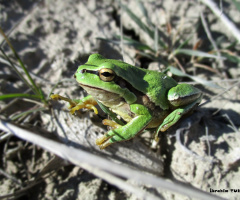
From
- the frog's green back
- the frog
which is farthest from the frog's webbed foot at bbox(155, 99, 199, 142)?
the frog's green back

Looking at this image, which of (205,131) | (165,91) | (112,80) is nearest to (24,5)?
(112,80)

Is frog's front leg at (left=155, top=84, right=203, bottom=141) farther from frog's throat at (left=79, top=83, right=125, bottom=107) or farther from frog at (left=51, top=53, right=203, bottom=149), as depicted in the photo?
frog's throat at (left=79, top=83, right=125, bottom=107)

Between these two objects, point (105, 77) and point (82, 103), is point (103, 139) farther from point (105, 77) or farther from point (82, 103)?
point (105, 77)

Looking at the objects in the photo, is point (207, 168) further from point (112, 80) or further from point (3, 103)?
point (3, 103)

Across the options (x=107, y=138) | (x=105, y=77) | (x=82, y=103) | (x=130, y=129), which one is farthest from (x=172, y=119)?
(x=82, y=103)

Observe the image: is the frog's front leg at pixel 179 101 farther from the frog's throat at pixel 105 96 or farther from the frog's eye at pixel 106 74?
the frog's eye at pixel 106 74

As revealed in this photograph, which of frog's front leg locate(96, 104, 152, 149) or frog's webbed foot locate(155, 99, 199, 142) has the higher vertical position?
frog's front leg locate(96, 104, 152, 149)

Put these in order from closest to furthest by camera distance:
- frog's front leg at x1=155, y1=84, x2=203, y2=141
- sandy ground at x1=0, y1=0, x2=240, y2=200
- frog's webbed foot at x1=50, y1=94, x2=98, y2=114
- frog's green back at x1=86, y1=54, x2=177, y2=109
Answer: frog's green back at x1=86, y1=54, x2=177, y2=109 → frog's front leg at x1=155, y1=84, x2=203, y2=141 → frog's webbed foot at x1=50, y1=94, x2=98, y2=114 → sandy ground at x1=0, y1=0, x2=240, y2=200
